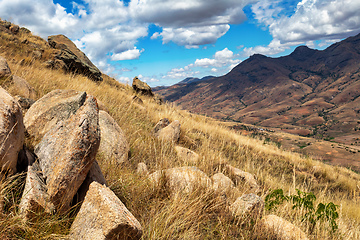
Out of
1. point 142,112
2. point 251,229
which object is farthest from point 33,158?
point 142,112

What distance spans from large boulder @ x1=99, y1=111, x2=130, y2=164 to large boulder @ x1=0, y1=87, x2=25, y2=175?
5.00 feet

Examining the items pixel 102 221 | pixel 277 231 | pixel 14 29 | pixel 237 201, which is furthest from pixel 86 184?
pixel 14 29

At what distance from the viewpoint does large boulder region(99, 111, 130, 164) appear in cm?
398

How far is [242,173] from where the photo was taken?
584cm

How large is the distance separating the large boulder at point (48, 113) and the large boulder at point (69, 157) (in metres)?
1.03

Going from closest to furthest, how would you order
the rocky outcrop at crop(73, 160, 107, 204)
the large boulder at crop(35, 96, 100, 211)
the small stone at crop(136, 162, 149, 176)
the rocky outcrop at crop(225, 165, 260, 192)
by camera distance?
the large boulder at crop(35, 96, 100, 211), the rocky outcrop at crop(73, 160, 107, 204), the small stone at crop(136, 162, 149, 176), the rocky outcrop at crop(225, 165, 260, 192)

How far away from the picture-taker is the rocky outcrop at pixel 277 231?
2960 mm

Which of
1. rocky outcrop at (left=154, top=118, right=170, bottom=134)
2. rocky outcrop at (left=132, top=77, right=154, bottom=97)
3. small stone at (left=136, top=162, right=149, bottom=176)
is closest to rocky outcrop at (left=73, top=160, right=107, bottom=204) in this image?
small stone at (left=136, top=162, right=149, bottom=176)

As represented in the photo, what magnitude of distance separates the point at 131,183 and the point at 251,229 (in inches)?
76.1

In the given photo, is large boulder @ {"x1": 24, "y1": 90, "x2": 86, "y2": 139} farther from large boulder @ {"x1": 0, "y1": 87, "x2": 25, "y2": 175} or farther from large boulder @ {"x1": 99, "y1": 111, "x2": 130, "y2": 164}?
large boulder @ {"x1": 0, "y1": 87, "x2": 25, "y2": 175}

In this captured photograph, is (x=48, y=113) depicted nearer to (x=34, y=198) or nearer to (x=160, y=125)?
(x=34, y=198)

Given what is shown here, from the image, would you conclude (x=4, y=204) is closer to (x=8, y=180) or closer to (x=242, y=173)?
(x=8, y=180)

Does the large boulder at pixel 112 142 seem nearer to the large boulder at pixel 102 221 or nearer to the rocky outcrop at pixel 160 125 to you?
the large boulder at pixel 102 221

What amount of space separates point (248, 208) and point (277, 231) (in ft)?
1.54
